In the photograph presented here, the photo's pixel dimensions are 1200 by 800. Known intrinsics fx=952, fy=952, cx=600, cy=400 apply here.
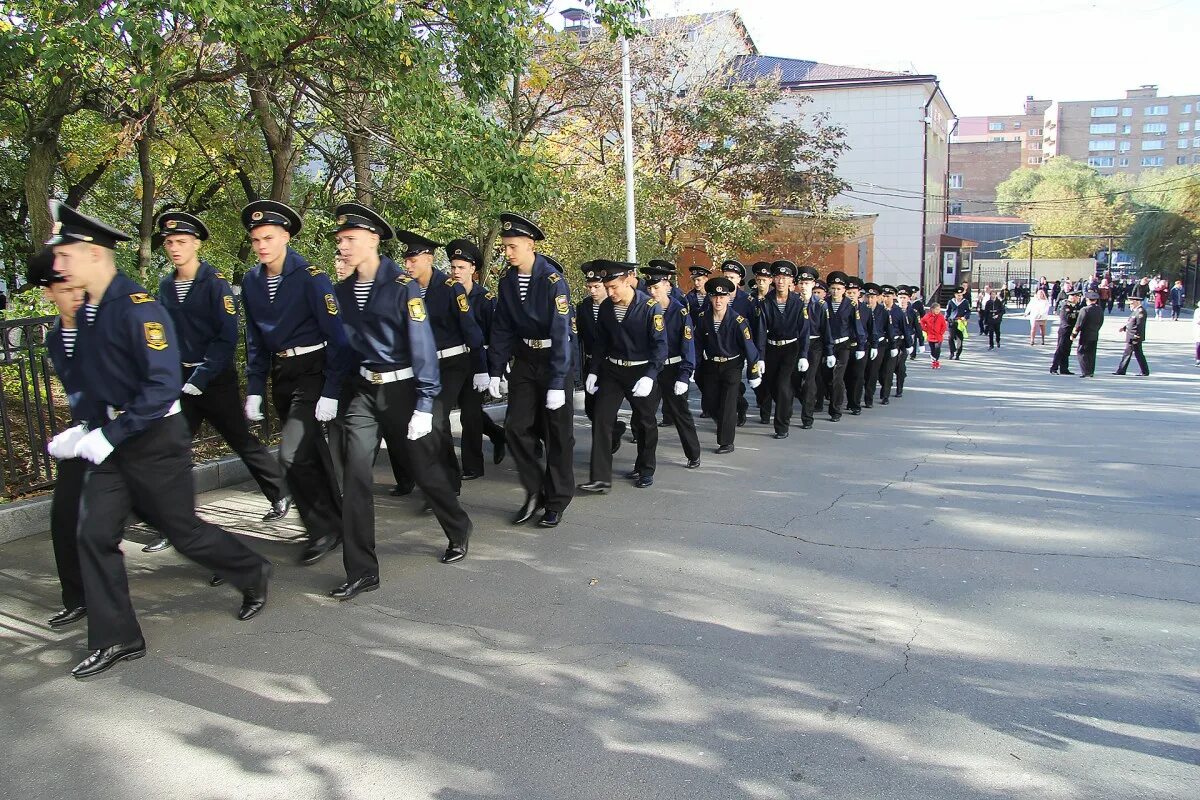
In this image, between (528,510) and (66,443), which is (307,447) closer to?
(66,443)

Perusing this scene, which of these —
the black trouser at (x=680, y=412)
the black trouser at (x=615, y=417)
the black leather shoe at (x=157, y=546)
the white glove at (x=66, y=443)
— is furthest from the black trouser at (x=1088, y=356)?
the white glove at (x=66, y=443)

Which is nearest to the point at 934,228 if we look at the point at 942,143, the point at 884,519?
the point at 942,143

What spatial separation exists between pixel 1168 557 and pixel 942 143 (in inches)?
1960

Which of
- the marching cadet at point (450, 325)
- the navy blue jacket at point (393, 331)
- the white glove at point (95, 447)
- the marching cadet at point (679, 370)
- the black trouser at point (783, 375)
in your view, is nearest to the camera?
the white glove at point (95, 447)

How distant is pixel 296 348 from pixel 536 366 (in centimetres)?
164

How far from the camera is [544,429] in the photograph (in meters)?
6.78

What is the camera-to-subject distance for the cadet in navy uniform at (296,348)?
570cm

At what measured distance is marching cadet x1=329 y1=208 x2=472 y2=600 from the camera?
5.13 metres

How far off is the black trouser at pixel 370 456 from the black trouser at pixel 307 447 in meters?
0.55

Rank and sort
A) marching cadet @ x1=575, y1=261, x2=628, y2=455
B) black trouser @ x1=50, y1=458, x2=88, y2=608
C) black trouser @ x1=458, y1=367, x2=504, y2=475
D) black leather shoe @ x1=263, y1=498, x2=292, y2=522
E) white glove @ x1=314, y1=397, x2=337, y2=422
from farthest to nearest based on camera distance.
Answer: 1. marching cadet @ x1=575, y1=261, x2=628, y2=455
2. black trouser @ x1=458, y1=367, x2=504, y2=475
3. black leather shoe @ x1=263, y1=498, x2=292, y2=522
4. white glove @ x1=314, y1=397, x2=337, y2=422
5. black trouser @ x1=50, y1=458, x2=88, y2=608

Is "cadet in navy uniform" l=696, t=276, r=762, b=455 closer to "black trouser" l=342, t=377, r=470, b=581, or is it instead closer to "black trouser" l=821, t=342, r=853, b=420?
"black trouser" l=821, t=342, r=853, b=420

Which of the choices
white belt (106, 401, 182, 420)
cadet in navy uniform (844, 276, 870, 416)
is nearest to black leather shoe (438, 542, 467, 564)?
white belt (106, 401, 182, 420)

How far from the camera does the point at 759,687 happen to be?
4027mm

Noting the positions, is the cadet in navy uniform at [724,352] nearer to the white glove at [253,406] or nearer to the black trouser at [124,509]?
the white glove at [253,406]
